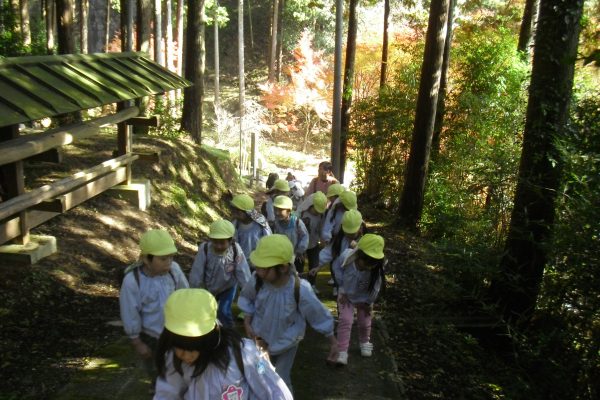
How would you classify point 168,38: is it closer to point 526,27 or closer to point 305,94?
point 305,94

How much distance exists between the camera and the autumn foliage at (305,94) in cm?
2909

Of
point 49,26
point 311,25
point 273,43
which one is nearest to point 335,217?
point 49,26

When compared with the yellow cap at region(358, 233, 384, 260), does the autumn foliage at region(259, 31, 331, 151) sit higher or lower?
higher

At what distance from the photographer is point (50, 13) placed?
77.1ft

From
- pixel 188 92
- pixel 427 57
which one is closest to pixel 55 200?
pixel 188 92

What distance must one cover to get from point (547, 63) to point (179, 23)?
2773 cm

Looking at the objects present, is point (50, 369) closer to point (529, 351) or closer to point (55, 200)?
point (55, 200)

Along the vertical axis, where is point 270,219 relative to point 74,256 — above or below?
above

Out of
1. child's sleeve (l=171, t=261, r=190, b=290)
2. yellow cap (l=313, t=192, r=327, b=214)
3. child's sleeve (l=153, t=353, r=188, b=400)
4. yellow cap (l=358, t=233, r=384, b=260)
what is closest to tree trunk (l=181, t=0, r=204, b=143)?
yellow cap (l=313, t=192, r=327, b=214)

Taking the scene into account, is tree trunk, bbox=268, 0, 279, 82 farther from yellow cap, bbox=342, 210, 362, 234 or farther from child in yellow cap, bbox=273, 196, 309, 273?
yellow cap, bbox=342, 210, 362, 234

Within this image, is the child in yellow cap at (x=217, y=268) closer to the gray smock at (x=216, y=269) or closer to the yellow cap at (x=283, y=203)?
the gray smock at (x=216, y=269)

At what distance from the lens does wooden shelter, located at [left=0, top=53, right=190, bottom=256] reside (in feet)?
16.7

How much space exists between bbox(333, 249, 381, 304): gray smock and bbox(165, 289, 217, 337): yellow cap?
2768 millimetres

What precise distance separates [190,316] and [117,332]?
3728mm
